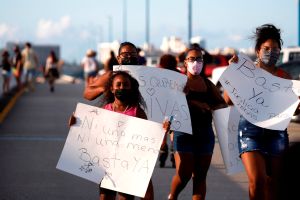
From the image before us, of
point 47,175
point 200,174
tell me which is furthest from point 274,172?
point 47,175

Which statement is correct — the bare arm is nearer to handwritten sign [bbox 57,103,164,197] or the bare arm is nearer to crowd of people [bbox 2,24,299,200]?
crowd of people [bbox 2,24,299,200]

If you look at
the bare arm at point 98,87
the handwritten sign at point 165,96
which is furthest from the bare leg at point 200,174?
the bare arm at point 98,87

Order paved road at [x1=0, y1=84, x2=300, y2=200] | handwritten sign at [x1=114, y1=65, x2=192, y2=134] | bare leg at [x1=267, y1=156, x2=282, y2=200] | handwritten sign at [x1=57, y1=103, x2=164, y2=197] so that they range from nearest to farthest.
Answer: handwritten sign at [x1=57, y1=103, x2=164, y2=197], bare leg at [x1=267, y1=156, x2=282, y2=200], handwritten sign at [x1=114, y1=65, x2=192, y2=134], paved road at [x1=0, y1=84, x2=300, y2=200]

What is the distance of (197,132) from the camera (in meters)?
7.88

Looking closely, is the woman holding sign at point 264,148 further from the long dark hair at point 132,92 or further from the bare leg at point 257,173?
the long dark hair at point 132,92

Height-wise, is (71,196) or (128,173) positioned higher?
(128,173)

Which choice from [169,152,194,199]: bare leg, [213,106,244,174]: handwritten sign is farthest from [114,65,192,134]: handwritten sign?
[213,106,244,174]: handwritten sign

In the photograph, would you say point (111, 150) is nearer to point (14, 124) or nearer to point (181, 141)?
point (181, 141)

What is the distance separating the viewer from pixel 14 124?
834 inches

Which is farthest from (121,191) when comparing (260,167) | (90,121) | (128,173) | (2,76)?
(2,76)

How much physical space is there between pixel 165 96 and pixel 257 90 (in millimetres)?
778

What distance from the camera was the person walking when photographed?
6.98 metres

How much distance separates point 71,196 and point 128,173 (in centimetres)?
355

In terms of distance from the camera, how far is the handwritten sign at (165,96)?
7.61 m
